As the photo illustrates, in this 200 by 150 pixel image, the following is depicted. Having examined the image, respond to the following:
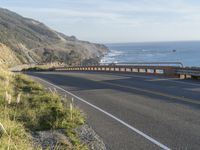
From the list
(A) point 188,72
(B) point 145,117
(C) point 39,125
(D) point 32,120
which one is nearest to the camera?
(C) point 39,125

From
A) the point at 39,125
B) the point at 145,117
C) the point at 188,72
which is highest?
the point at 188,72

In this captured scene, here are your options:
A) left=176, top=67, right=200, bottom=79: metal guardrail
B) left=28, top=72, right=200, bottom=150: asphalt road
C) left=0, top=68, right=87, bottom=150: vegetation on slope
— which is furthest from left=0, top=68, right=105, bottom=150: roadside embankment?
left=176, top=67, right=200, bottom=79: metal guardrail

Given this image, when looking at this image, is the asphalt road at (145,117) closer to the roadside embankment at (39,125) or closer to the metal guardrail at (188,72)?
the roadside embankment at (39,125)

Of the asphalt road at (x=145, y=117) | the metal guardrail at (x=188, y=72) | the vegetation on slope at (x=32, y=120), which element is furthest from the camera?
the metal guardrail at (x=188, y=72)

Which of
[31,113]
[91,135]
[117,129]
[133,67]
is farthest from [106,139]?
[133,67]

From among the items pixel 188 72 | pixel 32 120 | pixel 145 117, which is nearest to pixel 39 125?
pixel 32 120

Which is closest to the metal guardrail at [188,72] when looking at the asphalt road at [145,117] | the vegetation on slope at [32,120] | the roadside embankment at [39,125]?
the asphalt road at [145,117]

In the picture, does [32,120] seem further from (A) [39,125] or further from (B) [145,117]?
(B) [145,117]

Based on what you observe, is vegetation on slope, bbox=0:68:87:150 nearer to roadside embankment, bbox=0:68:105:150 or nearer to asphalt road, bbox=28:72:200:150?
roadside embankment, bbox=0:68:105:150

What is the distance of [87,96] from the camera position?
20.3 meters

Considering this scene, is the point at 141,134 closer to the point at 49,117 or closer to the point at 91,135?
the point at 91,135

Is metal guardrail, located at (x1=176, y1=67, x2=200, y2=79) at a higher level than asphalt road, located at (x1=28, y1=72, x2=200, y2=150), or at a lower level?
higher

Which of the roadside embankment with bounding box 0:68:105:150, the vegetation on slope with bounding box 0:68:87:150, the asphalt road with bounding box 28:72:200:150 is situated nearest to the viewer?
the roadside embankment with bounding box 0:68:105:150

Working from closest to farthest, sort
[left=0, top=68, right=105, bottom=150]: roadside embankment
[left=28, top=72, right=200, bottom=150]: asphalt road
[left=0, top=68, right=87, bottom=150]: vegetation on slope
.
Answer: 1. [left=0, top=68, right=105, bottom=150]: roadside embankment
2. [left=0, top=68, right=87, bottom=150]: vegetation on slope
3. [left=28, top=72, right=200, bottom=150]: asphalt road
